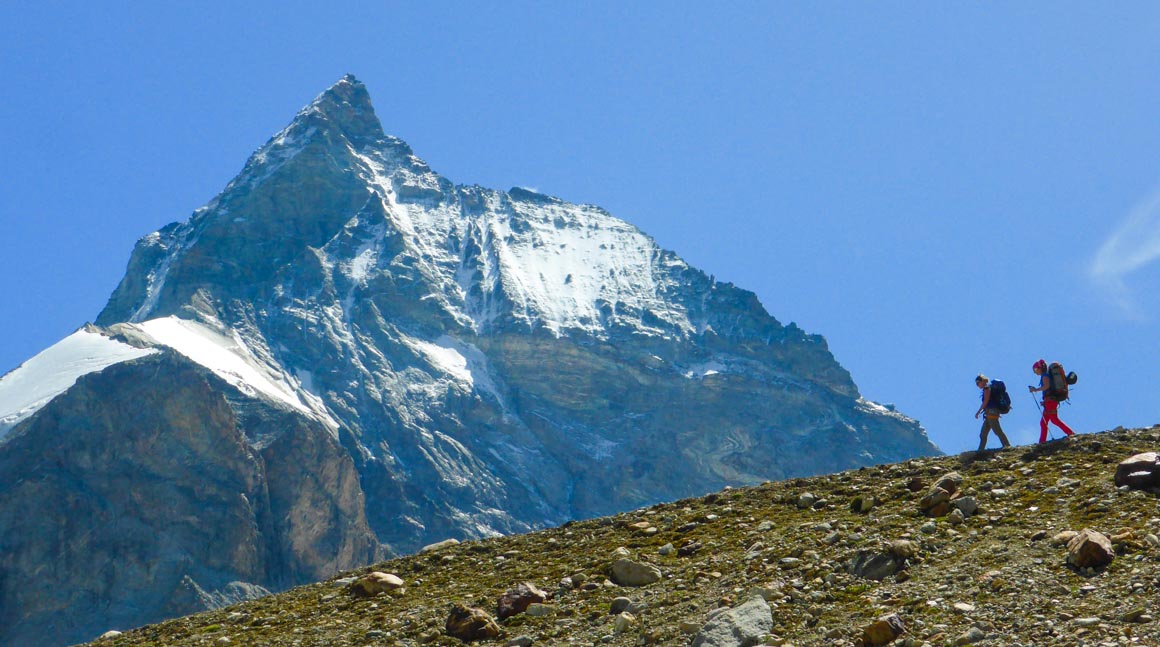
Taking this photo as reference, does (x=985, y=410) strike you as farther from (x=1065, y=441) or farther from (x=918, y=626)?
(x=918, y=626)

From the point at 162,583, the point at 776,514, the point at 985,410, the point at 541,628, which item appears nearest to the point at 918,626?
the point at 541,628

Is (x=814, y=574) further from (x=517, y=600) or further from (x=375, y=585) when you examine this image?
(x=375, y=585)

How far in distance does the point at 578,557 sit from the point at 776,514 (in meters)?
3.78

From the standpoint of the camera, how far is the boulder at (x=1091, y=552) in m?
18.3

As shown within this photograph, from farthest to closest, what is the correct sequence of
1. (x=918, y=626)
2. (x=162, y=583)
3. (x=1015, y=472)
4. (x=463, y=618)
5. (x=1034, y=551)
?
1. (x=162, y=583)
2. (x=1015, y=472)
3. (x=463, y=618)
4. (x=1034, y=551)
5. (x=918, y=626)

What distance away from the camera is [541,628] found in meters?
20.5

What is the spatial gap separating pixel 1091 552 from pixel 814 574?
12.7 ft

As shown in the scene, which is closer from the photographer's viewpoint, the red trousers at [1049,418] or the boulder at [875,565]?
the boulder at [875,565]

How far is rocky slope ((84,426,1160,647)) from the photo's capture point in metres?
17.5

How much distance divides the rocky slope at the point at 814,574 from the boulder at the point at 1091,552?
74 millimetres

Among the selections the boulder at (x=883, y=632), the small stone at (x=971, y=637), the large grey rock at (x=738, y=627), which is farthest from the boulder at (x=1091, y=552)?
the large grey rock at (x=738, y=627)

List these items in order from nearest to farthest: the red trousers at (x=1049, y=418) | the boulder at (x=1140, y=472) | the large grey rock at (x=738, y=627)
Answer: the large grey rock at (x=738, y=627), the boulder at (x=1140, y=472), the red trousers at (x=1049, y=418)

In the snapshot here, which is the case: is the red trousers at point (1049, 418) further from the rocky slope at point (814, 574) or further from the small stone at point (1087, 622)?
the small stone at point (1087, 622)

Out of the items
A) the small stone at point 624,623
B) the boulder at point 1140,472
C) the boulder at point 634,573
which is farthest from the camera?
the boulder at point 634,573
